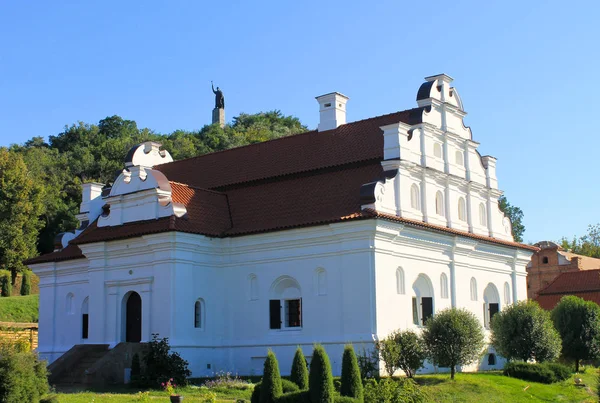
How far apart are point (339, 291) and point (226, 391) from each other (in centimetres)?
582

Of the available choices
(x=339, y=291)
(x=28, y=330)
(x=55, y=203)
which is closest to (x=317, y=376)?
(x=339, y=291)

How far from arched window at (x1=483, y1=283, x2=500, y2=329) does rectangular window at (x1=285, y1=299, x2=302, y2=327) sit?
9691 mm

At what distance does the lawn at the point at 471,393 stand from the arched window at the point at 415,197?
275 inches

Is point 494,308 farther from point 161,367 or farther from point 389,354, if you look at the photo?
point 161,367

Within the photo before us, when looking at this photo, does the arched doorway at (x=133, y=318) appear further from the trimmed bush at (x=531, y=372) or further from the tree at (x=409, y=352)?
the trimmed bush at (x=531, y=372)

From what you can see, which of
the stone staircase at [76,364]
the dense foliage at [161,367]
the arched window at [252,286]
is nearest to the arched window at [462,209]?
the arched window at [252,286]

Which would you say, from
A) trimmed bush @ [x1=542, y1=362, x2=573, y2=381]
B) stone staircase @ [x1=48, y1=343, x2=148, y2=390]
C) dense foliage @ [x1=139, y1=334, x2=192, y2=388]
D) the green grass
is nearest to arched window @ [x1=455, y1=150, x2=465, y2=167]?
trimmed bush @ [x1=542, y1=362, x2=573, y2=381]

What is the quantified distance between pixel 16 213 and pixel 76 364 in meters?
38.4

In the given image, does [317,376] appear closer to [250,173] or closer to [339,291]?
[339,291]

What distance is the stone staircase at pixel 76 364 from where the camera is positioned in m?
30.6

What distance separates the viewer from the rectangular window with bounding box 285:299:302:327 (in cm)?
3155

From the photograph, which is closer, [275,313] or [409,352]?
[409,352]

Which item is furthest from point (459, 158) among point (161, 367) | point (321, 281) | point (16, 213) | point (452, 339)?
point (16, 213)

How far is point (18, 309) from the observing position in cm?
5406
